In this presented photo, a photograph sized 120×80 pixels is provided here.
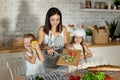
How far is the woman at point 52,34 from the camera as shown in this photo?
2.53 m

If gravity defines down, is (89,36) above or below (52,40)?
below

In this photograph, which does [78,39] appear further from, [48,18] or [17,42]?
[17,42]

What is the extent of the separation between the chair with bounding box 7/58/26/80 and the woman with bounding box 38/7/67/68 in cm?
24

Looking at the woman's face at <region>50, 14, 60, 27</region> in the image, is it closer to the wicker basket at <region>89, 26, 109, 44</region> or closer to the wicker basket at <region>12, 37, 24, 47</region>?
the wicker basket at <region>12, 37, 24, 47</region>

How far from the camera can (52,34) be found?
270 cm

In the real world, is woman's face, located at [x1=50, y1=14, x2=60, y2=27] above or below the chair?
above

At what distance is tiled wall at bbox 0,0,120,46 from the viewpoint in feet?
11.3

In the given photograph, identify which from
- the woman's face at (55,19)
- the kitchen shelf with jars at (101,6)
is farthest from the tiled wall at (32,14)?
the woman's face at (55,19)

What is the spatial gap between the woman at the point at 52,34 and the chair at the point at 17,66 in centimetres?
24

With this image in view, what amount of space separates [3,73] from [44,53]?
0.79m

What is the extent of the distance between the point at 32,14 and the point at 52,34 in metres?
1.06

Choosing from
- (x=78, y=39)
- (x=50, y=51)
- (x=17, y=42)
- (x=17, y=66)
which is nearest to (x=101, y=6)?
(x=78, y=39)

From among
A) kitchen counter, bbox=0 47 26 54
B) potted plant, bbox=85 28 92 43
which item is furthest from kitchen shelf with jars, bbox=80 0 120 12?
kitchen counter, bbox=0 47 26 54

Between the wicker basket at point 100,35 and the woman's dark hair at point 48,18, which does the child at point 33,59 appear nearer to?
the woman's dark hair at point 48,18
